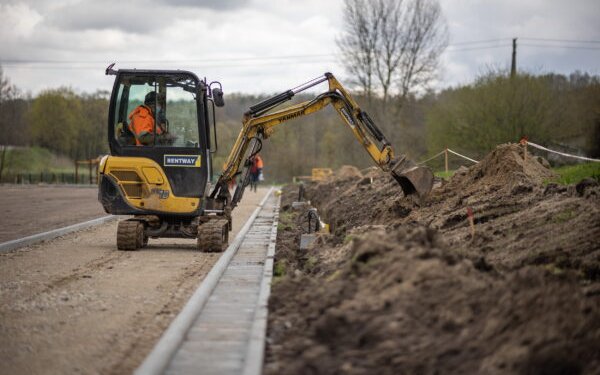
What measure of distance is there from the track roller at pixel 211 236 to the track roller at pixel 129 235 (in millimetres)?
1085

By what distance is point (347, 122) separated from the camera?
1584 centimetres

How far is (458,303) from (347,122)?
972 cm

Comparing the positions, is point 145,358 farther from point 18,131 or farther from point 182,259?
point 18,131

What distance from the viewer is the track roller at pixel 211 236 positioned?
527 inches

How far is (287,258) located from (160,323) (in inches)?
225

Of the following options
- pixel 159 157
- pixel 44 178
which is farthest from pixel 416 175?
pixel 44 178

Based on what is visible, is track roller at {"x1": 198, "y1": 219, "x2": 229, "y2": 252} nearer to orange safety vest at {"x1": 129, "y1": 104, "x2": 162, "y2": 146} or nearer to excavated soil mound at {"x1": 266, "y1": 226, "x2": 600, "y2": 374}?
orange safety vest at {"x1": 129, "y1": 104, "x2": 162, "y2": 146}

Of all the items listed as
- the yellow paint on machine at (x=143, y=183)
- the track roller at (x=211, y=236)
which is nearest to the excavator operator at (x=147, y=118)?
the yellow paint on machine at (x=143, y=183)

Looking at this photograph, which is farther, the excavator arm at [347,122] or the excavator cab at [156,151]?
the excavator arm at [347,122]

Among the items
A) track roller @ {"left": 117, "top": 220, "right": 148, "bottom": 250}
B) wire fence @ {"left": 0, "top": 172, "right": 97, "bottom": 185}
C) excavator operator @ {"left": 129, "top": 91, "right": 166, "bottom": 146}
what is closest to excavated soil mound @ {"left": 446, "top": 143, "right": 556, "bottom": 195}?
excavator operator @ {"left": 129, "top": 91, "right": 166, "bottom": 146}

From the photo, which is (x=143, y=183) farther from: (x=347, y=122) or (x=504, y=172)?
(x=504, y=172)

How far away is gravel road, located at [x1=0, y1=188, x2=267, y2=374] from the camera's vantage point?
6346 mm

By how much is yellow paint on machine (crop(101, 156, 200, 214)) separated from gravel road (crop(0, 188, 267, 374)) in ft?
2.75

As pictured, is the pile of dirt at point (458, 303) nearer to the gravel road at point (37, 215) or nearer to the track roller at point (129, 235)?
the track roller at point (129, 235)
